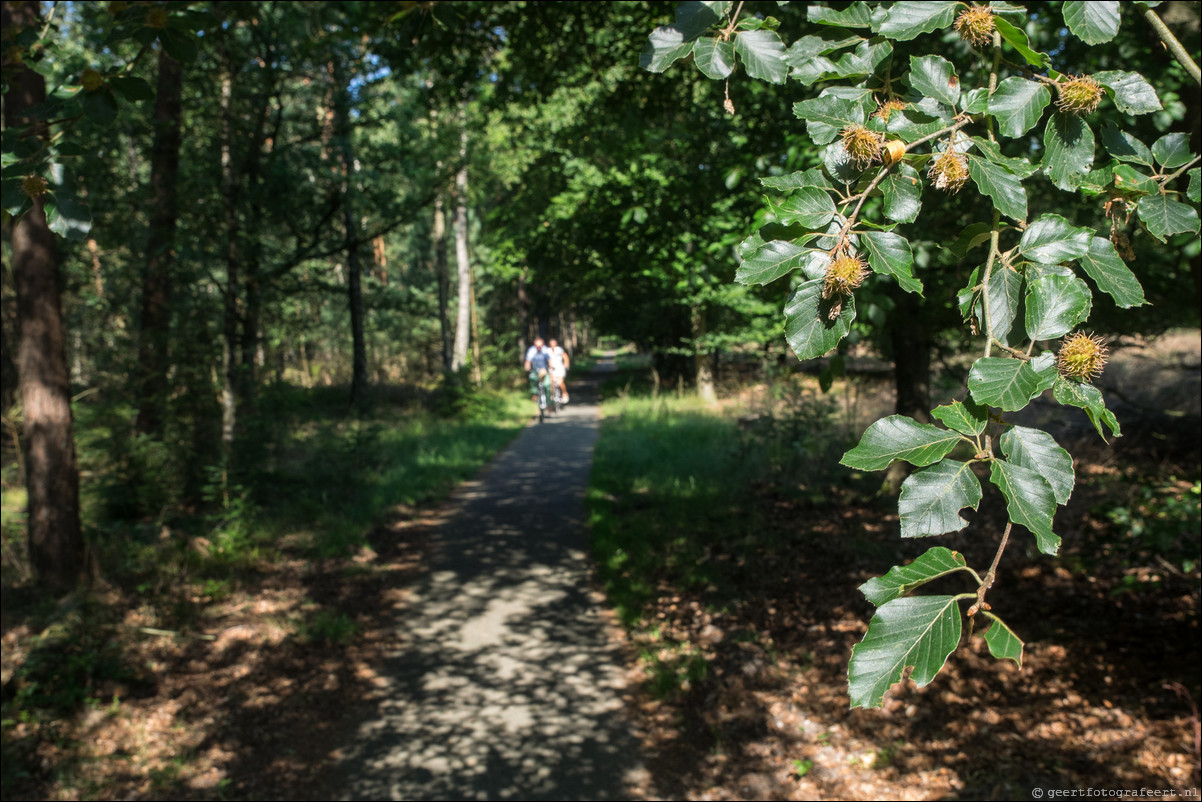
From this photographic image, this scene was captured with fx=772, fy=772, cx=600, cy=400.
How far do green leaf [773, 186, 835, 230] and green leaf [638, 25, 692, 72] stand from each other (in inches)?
21.7

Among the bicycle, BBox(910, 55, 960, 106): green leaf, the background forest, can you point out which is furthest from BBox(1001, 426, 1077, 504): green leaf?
the bicycle

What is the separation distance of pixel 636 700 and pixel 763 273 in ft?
15.6

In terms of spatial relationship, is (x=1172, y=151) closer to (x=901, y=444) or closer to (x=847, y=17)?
(x=847, y=17)

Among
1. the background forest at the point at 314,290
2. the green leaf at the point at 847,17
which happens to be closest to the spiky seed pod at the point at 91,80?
the background forest at the point at 314,290

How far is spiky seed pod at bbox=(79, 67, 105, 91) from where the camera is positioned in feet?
7.18

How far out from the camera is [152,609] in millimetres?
6148

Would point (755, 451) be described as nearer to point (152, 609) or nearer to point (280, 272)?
point (280, 272)

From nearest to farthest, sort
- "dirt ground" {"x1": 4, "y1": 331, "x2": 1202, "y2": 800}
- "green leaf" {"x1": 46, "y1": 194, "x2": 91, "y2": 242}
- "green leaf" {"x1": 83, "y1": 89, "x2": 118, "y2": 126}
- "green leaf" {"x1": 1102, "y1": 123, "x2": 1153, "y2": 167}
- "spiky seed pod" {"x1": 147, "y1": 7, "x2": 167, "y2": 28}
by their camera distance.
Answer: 1. "green leaf" {"x1": 1102, "y1": 123, "x2": 1153, "y2": 167}
2. "green leaf" {"x1": 46, "y1": 194, "x2": 91, "y2": 242}
3. "green leaf" {"x1": 83, "y1": 89, "x2": 118, "y2": 126}
4. "spiky seed pod" {"x1": 147, "y1": 7, "x2": 167, "y2": 28}
5. "dirt ground" {"x1": 4, "y1": 331, "x2": 1202, "y2": 800}

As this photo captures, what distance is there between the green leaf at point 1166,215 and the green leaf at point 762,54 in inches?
27.9

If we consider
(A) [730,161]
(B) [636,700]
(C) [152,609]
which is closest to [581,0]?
(A) [730,161]

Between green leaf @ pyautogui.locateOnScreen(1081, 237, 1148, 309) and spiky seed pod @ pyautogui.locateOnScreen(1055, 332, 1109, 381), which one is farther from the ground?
green leaf @ pyautogui.locateOnScreen(1081, 237, 1148, 309)

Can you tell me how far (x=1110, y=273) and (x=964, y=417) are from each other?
37cm

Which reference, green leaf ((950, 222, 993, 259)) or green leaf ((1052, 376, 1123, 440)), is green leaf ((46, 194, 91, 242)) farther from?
green leaf ((1052, 376, 1123, 440))

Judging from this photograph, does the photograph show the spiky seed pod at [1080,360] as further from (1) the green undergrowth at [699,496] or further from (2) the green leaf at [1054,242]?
(1) the green undergrowth at [699,496]
